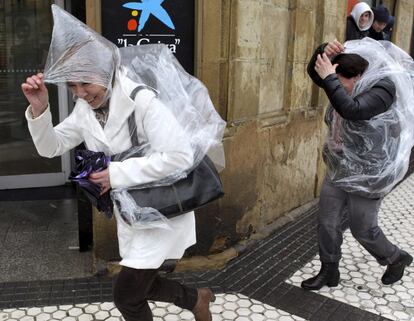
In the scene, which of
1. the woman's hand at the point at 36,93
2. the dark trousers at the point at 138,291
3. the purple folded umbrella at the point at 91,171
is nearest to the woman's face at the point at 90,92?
the woman's hand at the point at 36,93

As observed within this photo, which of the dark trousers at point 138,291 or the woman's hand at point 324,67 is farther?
the woman's hand at point 324,67

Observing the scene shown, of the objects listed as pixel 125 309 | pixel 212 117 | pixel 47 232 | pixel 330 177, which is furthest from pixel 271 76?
pixel 125 309

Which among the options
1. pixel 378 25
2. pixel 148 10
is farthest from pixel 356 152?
pixel 378 25

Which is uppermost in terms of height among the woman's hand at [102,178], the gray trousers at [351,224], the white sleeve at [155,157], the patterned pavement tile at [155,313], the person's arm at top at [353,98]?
the person's arm at top at [353,98]

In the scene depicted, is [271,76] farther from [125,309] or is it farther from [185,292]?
[125,309]

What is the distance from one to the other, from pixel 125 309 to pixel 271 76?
274cm

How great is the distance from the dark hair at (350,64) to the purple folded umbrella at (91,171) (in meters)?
1.61

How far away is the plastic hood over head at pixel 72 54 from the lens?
2.04 m

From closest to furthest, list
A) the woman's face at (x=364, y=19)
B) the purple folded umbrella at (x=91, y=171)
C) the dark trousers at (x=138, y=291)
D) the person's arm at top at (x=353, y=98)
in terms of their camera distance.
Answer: the purple folded umbrella at (x=91, y=171), the dark trousers at (x=138, y=291), the person's arm at top at (x=353, y=98), the woman's face at (x=364, y=19)

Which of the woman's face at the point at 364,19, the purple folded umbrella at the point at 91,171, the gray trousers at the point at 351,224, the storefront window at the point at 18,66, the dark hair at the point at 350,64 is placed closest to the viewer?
the purple folded umbrella at the point at 91,171

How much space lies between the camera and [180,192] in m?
2.21

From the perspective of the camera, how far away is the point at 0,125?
17.6ft

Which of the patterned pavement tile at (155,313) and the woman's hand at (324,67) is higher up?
the woman's hand at (324,67)

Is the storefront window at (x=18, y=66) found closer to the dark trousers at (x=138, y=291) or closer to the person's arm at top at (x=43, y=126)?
the person's arm at top at (x=43, y=126)
